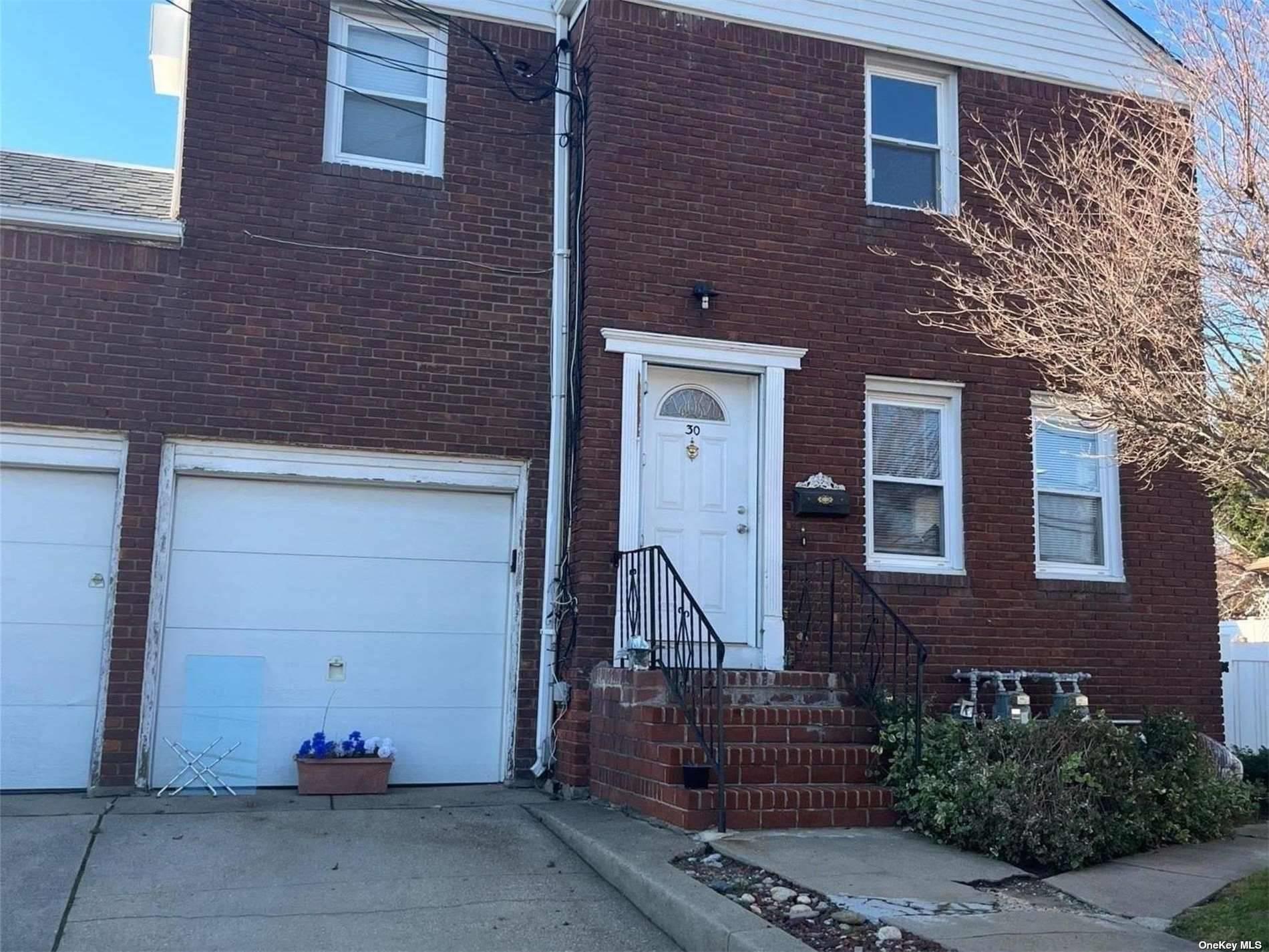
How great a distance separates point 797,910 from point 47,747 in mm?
5101

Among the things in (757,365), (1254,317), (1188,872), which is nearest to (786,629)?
(757,365)

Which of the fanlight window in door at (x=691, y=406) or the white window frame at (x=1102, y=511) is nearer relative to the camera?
the fanlight window in door at (x=691, y=406)

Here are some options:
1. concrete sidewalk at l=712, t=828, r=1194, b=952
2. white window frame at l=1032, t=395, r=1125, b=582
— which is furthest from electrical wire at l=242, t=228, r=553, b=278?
concrete sidewalk at l=712, t=828, r=1194, b=952

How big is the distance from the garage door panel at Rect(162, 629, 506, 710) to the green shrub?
116 inches

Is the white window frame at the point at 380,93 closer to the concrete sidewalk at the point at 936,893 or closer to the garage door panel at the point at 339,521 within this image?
the garage door panel at the point at 339,521

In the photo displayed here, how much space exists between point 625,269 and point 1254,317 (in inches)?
161

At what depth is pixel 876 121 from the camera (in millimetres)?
9836

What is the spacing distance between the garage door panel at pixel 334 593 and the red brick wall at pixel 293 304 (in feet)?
0.97

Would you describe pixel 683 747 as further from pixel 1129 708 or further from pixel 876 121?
pixel 876 121

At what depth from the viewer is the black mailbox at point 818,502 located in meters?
8.80

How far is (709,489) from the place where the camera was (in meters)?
8.84

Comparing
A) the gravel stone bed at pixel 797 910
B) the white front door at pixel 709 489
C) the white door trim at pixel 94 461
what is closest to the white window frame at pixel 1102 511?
the white front door at pixel 709 489

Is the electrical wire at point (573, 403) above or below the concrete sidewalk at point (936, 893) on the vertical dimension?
above

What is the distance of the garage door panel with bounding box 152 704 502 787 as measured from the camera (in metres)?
8.27
